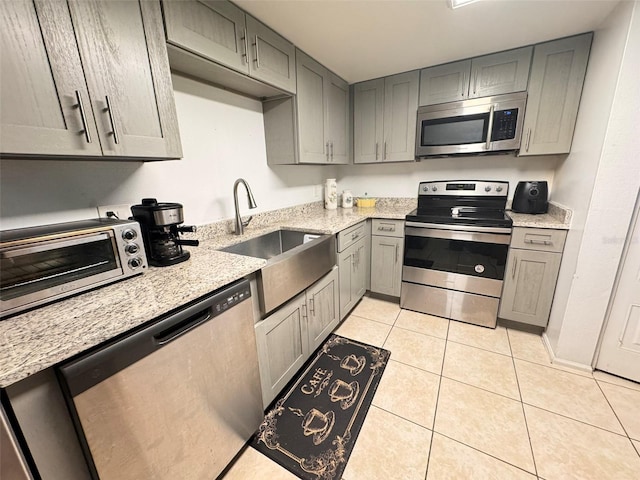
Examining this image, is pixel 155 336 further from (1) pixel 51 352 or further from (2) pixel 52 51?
(2) pixel 52 51

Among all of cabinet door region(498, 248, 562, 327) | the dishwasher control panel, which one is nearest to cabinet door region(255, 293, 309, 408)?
the dishwasher control panel

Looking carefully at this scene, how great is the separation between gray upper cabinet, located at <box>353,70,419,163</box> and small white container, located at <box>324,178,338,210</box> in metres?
0.42

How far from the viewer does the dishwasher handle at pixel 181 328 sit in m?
0.84

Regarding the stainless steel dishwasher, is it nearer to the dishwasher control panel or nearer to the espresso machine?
the dishwasher control panel

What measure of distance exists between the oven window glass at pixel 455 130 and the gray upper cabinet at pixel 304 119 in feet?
2.98

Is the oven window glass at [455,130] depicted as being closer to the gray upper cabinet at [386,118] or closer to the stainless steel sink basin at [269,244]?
the gray upper cabinet at [386,118]

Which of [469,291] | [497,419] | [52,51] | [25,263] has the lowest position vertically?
[497,419]

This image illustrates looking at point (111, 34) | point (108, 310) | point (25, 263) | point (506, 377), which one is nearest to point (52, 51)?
point (111, 34)

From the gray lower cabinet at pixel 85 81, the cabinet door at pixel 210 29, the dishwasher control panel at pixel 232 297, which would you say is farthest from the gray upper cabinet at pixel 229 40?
the dishwasher control panel at pixel 232 297

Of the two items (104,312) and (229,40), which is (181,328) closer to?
(104,312)

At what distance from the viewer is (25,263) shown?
78cm

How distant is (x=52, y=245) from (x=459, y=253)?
2455 mm

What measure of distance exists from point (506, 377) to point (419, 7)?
92.9 inches

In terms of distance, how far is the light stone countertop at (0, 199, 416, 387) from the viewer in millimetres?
604
